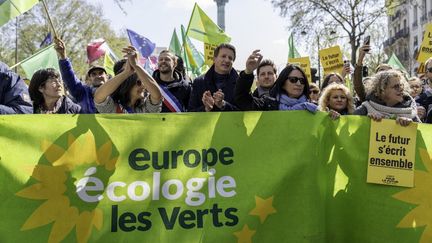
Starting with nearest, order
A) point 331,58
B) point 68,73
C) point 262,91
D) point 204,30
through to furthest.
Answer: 1. point 68,73
2. point 262,91
3. point 331,58
4. point 204,30

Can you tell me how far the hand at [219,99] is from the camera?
14.0 feet

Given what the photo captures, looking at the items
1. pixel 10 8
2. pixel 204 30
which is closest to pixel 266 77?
pixel 10 8

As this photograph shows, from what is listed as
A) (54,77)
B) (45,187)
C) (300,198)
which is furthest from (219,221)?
(54,77)

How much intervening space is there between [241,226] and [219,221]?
0.52 feet

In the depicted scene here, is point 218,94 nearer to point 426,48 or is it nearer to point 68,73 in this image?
point 68,73

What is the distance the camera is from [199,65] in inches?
583

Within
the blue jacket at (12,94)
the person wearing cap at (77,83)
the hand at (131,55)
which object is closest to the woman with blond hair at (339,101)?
the hand at (131,55)

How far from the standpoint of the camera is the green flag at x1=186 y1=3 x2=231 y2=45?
36.1 ft

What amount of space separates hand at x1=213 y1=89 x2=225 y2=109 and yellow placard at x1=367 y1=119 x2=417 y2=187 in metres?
1.18

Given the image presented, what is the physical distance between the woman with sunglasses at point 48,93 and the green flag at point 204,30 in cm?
678

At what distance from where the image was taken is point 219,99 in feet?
14.1

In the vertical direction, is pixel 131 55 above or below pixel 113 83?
above

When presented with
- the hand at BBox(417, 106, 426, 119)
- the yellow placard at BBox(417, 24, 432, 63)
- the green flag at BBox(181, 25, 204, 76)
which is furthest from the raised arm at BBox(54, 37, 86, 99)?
the green flag at BBox(181, 25, 204, 76)

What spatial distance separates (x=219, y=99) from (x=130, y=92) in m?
0.73
